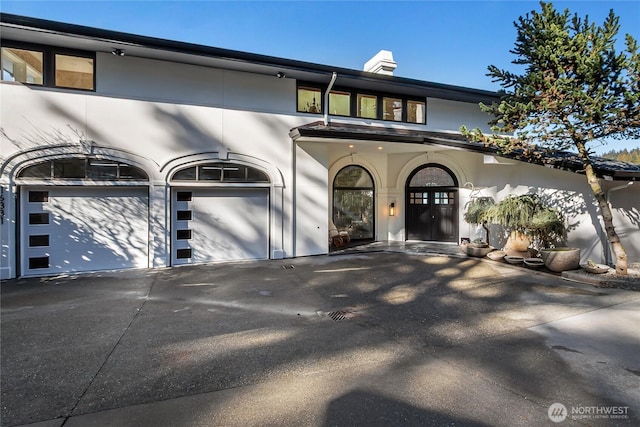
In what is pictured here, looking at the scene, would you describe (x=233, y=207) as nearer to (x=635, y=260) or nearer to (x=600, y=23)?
(x=600, y=23)

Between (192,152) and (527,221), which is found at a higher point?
(192,152)

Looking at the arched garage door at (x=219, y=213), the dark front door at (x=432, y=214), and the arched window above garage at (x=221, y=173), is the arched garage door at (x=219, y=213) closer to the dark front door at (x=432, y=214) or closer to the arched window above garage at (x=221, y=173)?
the arched window above garage at (x=221, y=173)

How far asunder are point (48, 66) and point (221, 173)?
4415mm

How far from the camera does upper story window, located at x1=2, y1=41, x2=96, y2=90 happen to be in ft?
24.5

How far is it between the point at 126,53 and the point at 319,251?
7167mm

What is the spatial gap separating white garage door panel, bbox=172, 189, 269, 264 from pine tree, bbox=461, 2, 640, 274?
598 centimetres

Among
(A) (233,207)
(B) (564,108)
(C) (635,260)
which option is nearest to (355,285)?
(A) (233,207)

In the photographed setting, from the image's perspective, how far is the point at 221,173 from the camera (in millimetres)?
9289

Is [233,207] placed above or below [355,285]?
above

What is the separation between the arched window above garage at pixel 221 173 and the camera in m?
8.98

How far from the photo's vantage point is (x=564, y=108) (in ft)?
24.1

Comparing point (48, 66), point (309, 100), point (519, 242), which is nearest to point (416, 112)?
point (309, 100)

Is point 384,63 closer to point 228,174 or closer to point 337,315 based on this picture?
point 228,174

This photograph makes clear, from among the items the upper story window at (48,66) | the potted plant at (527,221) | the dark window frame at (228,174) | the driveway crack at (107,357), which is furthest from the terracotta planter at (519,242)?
the upper story window at (48,66)
